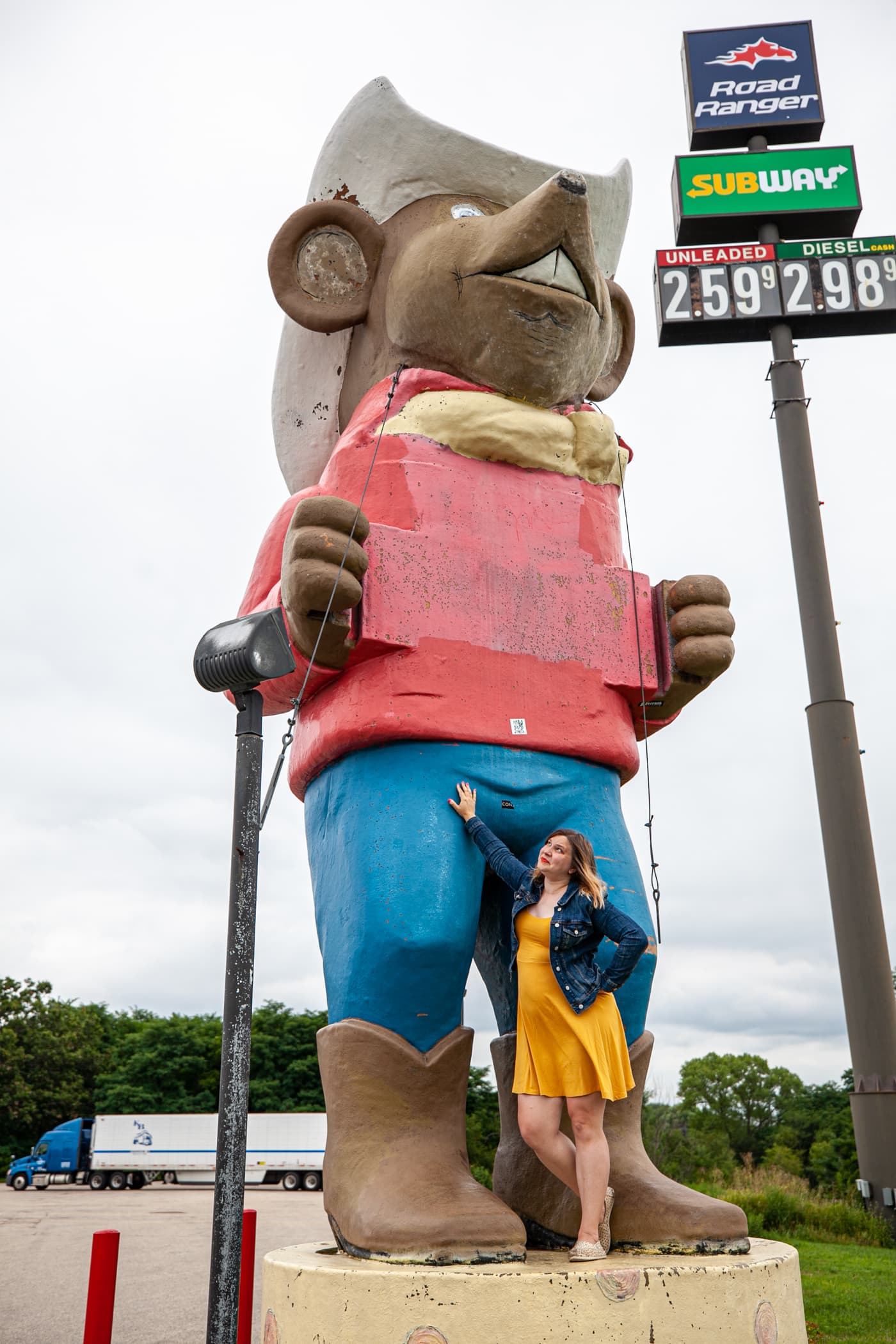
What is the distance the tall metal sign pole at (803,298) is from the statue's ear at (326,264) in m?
6.69

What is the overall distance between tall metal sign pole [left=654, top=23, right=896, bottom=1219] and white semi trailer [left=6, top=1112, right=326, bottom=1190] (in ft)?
34.3

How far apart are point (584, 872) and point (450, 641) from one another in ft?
2.44

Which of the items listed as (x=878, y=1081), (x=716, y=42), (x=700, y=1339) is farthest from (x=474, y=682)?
(x=716, y=42)

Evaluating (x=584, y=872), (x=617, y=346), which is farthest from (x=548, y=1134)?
(x=617, y=346)

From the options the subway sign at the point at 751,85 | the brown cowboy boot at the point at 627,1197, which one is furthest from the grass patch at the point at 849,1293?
the subway sign at the point at 751,85

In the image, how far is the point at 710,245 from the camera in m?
11.2

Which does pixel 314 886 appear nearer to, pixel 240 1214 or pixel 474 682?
pixel 474 682

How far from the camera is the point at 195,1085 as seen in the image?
1009 inches

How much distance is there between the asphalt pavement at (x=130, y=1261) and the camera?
16.9 ft

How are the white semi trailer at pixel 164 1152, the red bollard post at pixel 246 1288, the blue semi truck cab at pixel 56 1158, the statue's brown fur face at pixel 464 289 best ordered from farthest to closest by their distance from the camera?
the blue semi truck cab at pixel 56 1158 < the white semi trailer at pixel 164 1152 < the red bollard post at pixel 246 1288 < the statue's brown fur face at pixel 464 289

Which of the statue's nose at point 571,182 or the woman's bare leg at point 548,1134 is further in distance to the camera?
the statue's nose at point 571,182

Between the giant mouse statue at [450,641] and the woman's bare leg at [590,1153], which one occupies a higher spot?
the giant mouse statue at [450,641]

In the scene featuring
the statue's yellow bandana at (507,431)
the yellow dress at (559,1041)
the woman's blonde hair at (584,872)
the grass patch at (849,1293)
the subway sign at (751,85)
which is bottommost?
the grass patch at (849,1293)

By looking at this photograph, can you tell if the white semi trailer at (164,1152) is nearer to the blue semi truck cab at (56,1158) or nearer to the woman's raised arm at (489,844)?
the blue semi truck cab at (56,1158)
